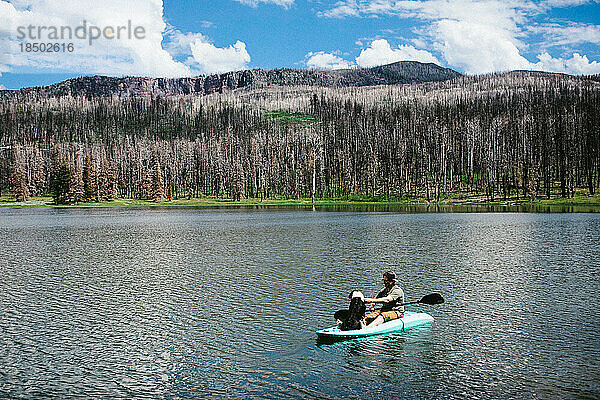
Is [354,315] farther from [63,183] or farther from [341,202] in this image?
[63,183]

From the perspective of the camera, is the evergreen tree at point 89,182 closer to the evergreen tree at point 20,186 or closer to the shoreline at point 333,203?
the shoreline at point 333,203

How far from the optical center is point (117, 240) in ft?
210

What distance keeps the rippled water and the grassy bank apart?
8246 cm

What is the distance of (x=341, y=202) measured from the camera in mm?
165375

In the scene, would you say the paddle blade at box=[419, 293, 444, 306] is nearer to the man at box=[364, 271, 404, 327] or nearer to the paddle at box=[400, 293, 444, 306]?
the paddle at box=[400, 293, 444, 306]

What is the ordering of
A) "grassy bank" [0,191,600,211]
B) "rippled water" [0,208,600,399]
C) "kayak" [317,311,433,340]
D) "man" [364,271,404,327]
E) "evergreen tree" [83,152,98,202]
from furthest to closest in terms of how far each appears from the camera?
"evergreen tree" [83,152,98,202] < "grassy bank" [0,191,600,211] < "man" [364,271,404,327] < "kayak" [317,311,433,340] < "rippled water" [0,208,600,399]

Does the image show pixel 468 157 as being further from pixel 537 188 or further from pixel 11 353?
pixel 11 353

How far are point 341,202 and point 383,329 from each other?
142552 millimetres

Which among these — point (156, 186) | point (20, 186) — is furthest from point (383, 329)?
point (20, 186)

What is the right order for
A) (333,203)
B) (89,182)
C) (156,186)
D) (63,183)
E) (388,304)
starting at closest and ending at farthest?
(388,304) < (63,183) < (333,203) < (89,182) < (156,186)

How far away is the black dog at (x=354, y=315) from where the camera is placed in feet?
73.8

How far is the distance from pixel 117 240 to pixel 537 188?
120m

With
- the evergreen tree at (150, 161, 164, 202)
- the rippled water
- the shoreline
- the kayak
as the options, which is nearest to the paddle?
the rippled water

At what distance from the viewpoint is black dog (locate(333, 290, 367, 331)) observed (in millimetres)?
22484
